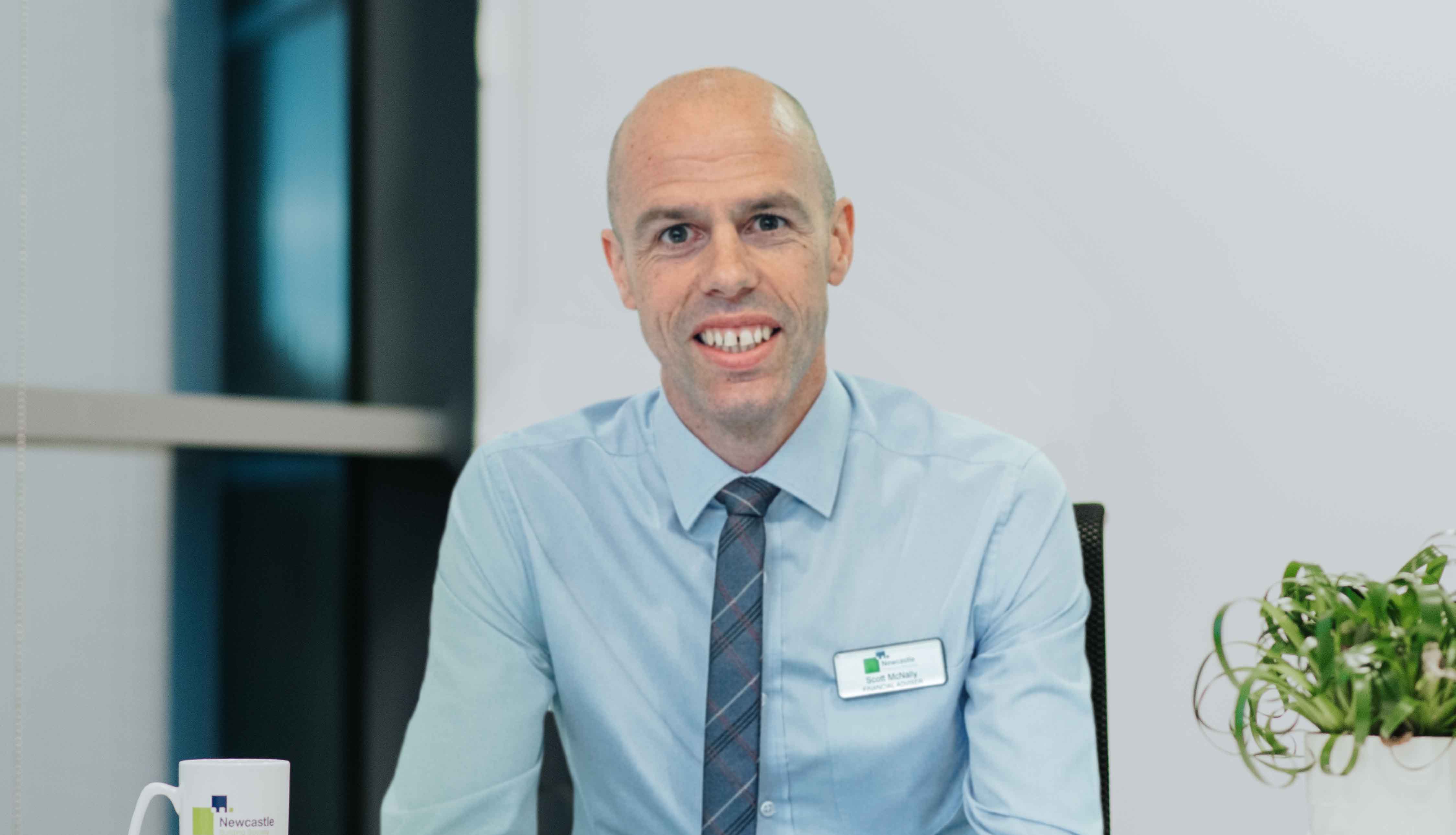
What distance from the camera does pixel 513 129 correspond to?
2916 millimetres

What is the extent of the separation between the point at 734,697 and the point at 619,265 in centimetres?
55

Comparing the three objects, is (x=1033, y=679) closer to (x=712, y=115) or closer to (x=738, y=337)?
(x=738, y=337)

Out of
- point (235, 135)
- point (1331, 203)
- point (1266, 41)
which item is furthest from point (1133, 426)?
point (235, 135)

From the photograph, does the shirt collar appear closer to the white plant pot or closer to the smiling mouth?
the smiling mouth

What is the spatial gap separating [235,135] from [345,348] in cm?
47

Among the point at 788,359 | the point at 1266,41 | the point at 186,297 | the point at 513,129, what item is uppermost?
the point at 513,129

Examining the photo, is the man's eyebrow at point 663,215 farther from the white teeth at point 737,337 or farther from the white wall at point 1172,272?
the white wall at point 1172,272

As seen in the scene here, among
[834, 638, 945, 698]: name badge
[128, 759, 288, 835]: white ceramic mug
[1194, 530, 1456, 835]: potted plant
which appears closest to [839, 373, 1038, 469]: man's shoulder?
[834, 638, 945, 698]: name badge

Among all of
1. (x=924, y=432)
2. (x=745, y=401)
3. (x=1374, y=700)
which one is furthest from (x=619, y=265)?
(x=1374, y=700)

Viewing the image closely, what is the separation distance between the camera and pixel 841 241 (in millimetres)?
1597

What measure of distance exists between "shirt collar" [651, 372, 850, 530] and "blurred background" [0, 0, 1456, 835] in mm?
428

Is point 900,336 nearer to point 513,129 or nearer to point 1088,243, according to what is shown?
point 1088,243

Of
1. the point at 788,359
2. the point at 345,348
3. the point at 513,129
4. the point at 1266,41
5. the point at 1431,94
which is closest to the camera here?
the point at 788,359

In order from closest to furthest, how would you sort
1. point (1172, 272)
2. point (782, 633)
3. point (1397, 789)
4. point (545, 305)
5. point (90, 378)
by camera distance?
point (1397, 789), point (782, 633), point (1172, 272), point (90, 378), point (545, 305)
